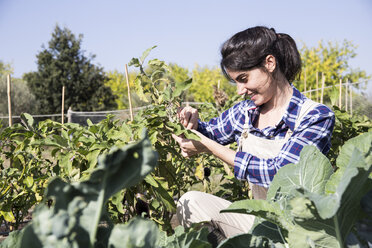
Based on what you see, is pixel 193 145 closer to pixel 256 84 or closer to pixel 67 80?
pixel 256 84

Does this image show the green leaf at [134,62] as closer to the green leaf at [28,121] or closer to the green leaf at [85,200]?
the green leaf at [28,121]

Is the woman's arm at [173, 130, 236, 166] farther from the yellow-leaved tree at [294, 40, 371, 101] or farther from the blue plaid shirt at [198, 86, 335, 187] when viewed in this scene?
the yellow-leaved tree at [294, 40, 371, 101]

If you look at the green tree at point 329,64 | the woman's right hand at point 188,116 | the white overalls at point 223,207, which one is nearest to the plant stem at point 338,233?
the white overalls at point 223,207

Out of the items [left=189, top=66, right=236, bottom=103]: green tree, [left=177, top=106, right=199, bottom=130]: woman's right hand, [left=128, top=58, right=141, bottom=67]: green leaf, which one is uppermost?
[left=189, top=66, right=236, bottom=103]: green tree

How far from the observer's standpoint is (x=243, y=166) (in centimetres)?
197

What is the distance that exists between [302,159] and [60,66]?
71.2 feet

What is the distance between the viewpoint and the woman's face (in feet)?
7.04

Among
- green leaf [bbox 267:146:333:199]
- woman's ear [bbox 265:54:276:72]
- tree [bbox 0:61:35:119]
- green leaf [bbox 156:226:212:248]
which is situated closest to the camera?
green leaf [bbox 156:226:212:248]

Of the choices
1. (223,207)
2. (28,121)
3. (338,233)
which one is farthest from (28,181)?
(338,233)

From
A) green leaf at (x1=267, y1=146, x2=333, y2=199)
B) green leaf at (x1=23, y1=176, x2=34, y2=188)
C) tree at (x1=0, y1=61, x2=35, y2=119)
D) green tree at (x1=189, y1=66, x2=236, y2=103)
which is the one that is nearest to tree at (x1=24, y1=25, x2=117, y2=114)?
tree at (x1=0, y1=61, x2=35, y2=119)

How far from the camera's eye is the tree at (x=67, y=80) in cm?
2019

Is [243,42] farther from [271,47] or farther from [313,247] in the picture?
[313,247]

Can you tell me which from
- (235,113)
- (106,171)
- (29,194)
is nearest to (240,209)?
(106,171)

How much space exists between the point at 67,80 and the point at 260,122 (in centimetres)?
1947
